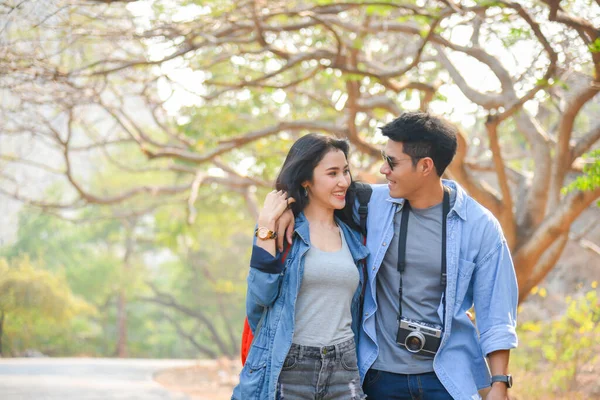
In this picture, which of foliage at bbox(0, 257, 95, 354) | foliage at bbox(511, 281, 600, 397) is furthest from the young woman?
foliage at bbox(0, 257, 95, 354)

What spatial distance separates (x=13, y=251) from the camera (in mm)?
28656

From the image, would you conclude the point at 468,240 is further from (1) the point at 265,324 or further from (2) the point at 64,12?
(2) the point at 64,12

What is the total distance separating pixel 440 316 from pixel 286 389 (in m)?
0.75

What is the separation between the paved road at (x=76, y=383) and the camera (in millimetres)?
10866

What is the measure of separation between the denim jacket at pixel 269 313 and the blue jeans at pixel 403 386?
46 cm

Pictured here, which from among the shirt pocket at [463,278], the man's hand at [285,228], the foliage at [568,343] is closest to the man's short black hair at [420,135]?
the shirt pocket at [463,278]

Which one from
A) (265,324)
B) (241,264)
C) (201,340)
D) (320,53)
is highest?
(320,53)

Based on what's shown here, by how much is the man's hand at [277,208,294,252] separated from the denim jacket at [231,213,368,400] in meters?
0.04

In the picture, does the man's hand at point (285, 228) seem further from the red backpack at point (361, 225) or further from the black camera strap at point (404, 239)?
the black camera strap at point (404, 239)

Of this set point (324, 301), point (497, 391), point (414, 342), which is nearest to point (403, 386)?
point (414, 342)

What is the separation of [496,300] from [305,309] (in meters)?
0.85

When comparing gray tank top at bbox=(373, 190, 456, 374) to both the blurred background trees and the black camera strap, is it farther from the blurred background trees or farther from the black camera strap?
the blurred background trees

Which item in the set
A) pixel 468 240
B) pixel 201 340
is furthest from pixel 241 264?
pixel 468 240

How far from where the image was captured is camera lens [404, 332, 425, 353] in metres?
3.47
